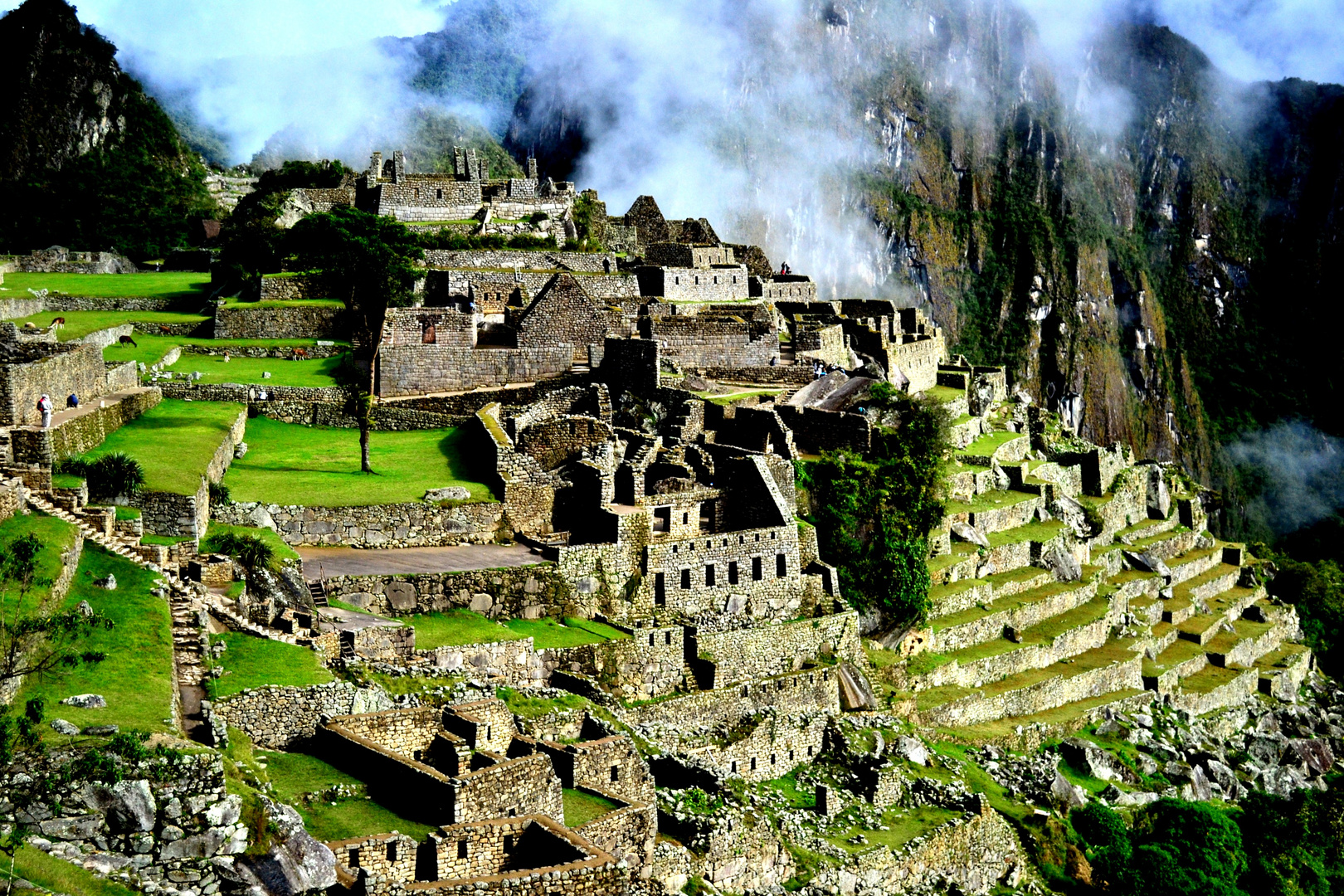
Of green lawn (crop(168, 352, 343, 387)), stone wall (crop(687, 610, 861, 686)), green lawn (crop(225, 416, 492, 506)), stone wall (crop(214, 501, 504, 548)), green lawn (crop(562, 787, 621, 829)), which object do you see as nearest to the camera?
green lawn (crop(562, 787, 621, 829))

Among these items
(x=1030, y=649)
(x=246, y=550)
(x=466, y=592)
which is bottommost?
(x=1030, y=649)

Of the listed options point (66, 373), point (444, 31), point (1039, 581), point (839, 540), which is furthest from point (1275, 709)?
point (444, 31)

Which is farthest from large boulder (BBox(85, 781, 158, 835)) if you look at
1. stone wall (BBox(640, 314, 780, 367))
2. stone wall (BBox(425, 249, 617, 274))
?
stone wall (BBox(425, 249, 617, 274))

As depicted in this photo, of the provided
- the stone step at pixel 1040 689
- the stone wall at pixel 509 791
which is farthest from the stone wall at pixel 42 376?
the stone step at pixel 1040 689

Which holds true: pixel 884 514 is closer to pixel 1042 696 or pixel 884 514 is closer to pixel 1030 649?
pixel 1030 649

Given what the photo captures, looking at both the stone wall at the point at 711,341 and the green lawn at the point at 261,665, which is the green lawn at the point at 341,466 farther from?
the stone wall at the point at 711,341

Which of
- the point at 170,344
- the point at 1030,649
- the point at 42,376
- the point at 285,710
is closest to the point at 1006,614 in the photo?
the point at 1030,649

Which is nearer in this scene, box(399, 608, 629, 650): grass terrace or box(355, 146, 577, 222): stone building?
box(399, 608, 629, 650): grass terrace

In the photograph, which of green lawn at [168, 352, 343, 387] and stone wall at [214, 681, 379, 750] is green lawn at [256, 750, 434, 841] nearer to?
stone wall at [214, 681, 379, 750]
